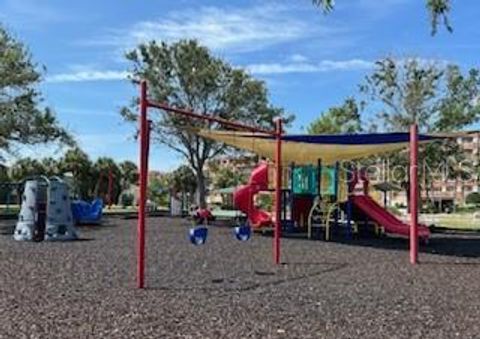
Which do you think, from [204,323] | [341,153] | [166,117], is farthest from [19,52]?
[204,323]

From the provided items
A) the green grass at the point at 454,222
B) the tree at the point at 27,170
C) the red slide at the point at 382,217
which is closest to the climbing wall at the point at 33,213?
the red slide at the point at 382,217

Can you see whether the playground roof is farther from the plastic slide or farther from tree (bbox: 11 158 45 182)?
tree (bbox: 11 158 45 182)

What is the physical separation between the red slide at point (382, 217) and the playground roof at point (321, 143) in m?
1.39

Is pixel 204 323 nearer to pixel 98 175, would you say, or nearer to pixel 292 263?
pixel 292 263

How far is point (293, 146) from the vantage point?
20234mm

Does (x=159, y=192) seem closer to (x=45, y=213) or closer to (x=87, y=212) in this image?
(x=87, y=212)

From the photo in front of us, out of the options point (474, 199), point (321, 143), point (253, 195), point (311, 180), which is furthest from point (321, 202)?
point (474, 199)

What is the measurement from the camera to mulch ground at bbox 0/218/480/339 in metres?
7.10

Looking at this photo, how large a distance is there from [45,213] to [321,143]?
306 inches

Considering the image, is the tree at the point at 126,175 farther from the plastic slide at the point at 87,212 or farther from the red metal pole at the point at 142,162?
the red metal pole at the point at 142,162

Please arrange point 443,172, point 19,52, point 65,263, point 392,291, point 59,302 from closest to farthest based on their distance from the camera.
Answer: point 59,302 < point 392,291 < point 65,263 < point 19,52 < point 443,172

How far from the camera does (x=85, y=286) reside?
1001 cm

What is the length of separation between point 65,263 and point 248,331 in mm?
6907

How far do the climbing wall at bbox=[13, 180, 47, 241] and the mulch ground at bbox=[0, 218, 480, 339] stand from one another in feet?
12.4
